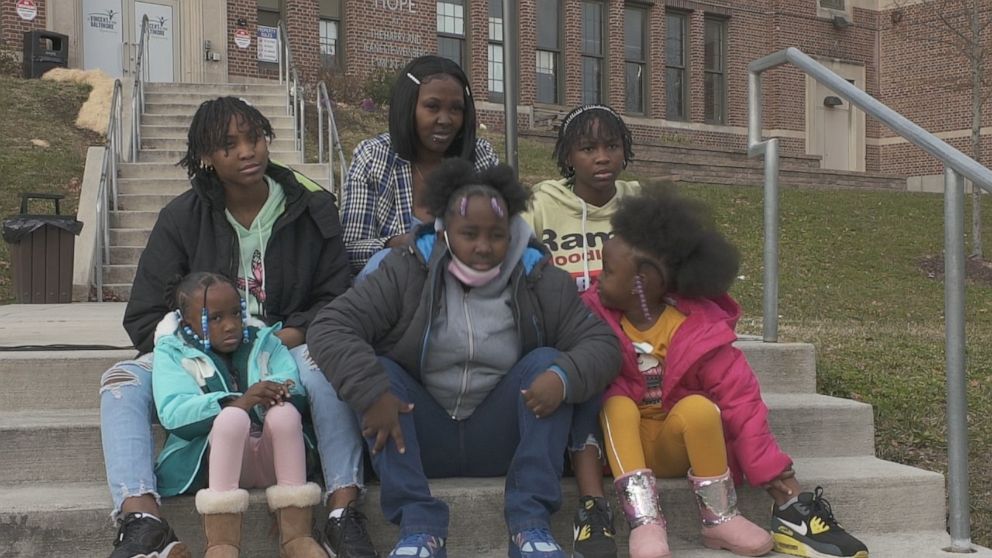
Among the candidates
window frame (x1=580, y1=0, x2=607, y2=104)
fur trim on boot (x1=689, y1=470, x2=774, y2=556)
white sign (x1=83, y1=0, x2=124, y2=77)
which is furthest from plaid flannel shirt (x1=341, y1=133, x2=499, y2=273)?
window frame (x1=580, y1=0, x2=607, y2=104)

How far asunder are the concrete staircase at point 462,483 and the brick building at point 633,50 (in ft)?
42.4

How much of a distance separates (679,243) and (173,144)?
904 centimetres

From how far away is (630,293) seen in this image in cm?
308

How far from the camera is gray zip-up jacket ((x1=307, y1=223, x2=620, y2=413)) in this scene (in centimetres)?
275

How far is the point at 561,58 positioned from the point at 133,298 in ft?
56.0

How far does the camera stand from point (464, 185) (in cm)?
300

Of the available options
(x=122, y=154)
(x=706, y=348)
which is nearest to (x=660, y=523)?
(x=706, y=348)

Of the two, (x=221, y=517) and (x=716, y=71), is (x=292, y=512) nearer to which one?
(x=221, y=517)

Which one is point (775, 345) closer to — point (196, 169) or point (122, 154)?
point (196, 169)

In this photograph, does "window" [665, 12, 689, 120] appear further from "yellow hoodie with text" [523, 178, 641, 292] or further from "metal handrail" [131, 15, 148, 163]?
"yellow hoodie with text" [523, 178, 641, 292]

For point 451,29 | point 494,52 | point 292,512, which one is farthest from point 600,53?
point 292,512

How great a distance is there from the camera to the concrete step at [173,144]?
36.0 feet

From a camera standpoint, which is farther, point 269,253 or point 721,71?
point 721,71

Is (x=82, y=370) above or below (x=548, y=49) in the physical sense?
below
